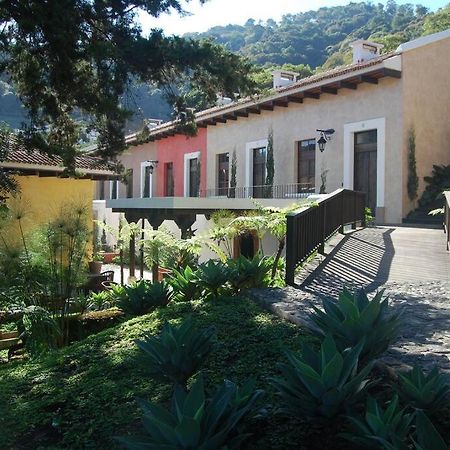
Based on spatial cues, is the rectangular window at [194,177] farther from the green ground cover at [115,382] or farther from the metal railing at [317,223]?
the green ground cover at [115,382]

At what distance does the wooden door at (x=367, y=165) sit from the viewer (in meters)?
16.9

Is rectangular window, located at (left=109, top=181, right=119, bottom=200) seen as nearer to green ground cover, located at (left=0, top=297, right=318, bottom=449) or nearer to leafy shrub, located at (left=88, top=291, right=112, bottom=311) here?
leafy shrub, located at (left=88, top=291, right=112, bottom=311)

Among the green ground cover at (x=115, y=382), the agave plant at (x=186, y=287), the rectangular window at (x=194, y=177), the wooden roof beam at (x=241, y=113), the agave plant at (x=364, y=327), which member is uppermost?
the wooden roof beam at (x=241, y=113)

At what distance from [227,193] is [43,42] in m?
16.1

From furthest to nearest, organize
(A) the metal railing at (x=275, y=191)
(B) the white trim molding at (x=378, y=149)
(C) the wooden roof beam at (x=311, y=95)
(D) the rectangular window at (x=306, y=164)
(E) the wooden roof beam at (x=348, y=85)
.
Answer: (A) the metal railing at (x=275, y=191)
(D) the rectangular window at (x=306, y=164)
(C) the wooden roof beam at (x=311, y=95)
(E) the wooden roof beam at (x=348, y=85)
(B) the white trim molding at (x=378, y=149)

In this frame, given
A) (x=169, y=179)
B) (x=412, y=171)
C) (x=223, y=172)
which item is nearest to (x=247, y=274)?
(x=412, y=171)

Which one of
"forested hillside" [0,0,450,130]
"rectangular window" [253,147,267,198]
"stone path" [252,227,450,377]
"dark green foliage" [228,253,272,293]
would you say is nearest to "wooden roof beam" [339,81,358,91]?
"rectangular window" [253,147,267,198]

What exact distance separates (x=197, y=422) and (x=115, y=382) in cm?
189

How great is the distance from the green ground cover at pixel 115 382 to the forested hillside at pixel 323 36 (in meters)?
29.1

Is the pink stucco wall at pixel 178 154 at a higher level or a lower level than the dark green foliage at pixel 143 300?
higher

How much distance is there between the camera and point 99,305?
9016mm

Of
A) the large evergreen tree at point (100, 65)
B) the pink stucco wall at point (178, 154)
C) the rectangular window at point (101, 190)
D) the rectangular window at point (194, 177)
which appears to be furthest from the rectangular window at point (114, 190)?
the large evergreen tree at point (100, 65)

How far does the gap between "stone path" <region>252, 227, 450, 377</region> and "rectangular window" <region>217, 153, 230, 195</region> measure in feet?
39.2

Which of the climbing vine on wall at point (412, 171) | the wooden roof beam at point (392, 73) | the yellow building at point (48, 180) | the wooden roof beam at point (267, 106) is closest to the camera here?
the yellow building at point (48, 180)
